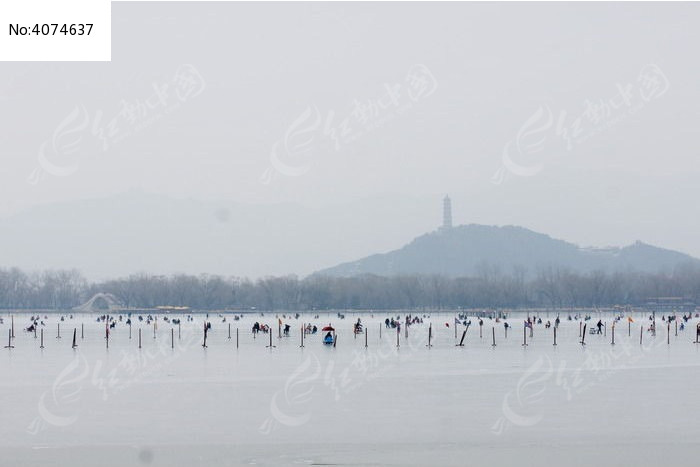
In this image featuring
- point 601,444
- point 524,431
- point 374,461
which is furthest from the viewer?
point 524,431

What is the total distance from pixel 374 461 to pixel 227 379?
14495 mm

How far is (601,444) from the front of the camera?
18188 millimetres

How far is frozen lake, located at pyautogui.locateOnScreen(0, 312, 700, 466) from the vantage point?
1734cm

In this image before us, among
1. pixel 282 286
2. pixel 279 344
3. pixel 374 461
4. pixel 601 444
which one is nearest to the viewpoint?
pixel 374 461

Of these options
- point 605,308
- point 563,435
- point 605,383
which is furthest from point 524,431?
point 605,308

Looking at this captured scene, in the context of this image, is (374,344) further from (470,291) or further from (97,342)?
(470,291)

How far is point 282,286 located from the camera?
7392 inches

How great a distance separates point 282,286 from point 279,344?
135224 millimetres

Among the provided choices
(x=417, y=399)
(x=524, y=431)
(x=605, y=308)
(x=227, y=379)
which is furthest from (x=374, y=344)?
(x=605, y=308)

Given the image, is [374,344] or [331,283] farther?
[331,283]

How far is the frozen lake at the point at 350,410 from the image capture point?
17.3m

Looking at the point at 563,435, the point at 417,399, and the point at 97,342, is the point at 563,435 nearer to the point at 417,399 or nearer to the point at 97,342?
the point at 417,399

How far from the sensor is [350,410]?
22875 mm

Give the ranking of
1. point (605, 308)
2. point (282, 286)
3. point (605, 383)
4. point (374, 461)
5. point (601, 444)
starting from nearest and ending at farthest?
1. point (374, 461)
2. point (601, 444)
3. point (605, 383)
4. point (605, 308)
5. point (282, 286)
